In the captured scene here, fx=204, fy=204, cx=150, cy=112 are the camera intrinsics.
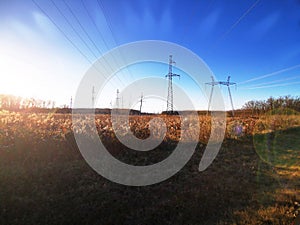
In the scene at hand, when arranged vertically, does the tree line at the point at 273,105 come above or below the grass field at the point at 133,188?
above

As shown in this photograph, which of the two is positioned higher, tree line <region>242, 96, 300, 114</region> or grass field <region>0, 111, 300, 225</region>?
tree line <region>242, 96, 300, 114</region>

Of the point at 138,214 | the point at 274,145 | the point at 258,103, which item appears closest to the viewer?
the point at 138,214

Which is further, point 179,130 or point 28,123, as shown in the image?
point 179,130

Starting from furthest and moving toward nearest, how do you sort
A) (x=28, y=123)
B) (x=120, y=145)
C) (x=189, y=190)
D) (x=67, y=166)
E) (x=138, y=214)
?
(x=28, y=123) < (x=120, y=145) < (x=67, y=166) < (x=189, y=190) < (x=138, y=214)

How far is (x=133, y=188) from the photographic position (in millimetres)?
6438

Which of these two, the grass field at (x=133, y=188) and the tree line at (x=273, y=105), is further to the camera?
the tree line at (x=273, y=105)

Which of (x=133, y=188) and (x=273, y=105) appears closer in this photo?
(x=133, y=188)

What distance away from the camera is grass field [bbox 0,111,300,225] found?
16.1ft

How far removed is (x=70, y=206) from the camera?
535 cm

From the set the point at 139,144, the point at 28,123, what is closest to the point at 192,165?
the point at 139,144

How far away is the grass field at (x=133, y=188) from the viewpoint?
4922 mm

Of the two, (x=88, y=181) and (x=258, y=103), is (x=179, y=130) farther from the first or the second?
(x=258, y=103)

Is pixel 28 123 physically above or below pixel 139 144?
above

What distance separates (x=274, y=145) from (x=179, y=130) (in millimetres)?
5405
